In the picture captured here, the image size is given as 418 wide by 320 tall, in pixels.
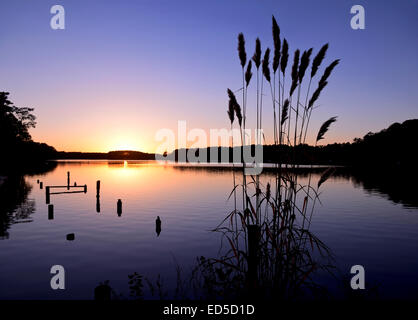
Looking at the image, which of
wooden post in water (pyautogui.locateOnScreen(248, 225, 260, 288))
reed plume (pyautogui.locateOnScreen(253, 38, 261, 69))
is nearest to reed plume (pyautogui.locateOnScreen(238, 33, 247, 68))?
reed plume (pyautogui.locateOnScreen(253, 38, 261, 69))

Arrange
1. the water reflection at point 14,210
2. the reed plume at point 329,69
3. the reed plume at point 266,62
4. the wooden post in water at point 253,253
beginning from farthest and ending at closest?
1. the water reflection at point 14,210
2. the reed plume at point 266,62
3. the wooden post in water at point 253,253
4. the reed plume at point 329,69

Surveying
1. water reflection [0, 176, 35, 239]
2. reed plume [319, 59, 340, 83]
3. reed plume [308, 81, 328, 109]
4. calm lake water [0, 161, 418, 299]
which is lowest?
calm lake water [0, 161, 418, 299]

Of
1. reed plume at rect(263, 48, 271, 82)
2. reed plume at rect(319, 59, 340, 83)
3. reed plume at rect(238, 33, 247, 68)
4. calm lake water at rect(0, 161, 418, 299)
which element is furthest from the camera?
calm lake water at rect(0, 161, 418, 299)

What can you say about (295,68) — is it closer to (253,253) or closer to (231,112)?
(231,112)

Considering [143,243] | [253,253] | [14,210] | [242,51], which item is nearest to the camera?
[253,253]

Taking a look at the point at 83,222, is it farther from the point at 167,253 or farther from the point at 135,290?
the point at 135,290

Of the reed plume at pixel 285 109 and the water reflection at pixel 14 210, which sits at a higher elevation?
the reed plume at pixel 285 109

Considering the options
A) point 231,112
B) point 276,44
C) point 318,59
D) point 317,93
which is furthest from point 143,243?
point 318,59

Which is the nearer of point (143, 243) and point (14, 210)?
point (143, 243)

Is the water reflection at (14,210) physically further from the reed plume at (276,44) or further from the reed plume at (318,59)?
the reed plume at (318,59)

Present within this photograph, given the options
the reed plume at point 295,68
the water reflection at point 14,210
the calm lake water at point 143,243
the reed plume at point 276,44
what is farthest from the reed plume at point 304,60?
the water reflection at point 14,210

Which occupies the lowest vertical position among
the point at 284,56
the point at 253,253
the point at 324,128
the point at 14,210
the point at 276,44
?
the point at 14,210

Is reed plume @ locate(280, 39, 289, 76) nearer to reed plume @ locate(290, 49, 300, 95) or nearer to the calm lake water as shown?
reed plume @ locate(290, 49, 300, 95)
